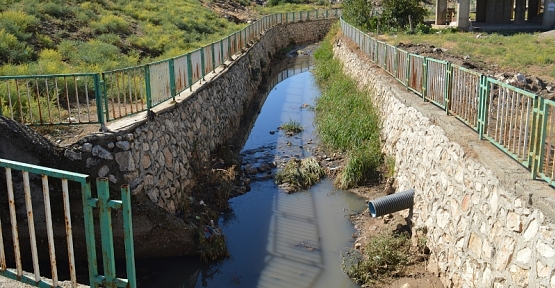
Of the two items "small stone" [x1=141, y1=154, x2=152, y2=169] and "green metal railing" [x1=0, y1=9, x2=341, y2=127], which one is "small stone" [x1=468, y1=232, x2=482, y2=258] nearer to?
"small stone" [x1=141, y1=154, x2=152, y2=169]

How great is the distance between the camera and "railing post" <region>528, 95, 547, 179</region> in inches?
207

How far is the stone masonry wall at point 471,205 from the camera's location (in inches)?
193

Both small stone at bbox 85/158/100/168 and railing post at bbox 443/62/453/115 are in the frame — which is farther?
railing post at bbox 443/62/453/115

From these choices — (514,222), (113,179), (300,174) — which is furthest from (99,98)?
(514,222)

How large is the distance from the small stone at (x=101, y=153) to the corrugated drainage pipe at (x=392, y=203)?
4.28 meters

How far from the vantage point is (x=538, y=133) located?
17.7ft

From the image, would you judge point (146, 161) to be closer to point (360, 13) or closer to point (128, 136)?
point (128, 136)

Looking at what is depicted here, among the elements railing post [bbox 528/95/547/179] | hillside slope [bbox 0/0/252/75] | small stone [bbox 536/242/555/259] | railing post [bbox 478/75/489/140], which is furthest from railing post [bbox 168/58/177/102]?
small stone [bbox 536/242/555/259]

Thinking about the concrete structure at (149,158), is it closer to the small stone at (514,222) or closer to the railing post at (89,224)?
the railing post at (89,224)

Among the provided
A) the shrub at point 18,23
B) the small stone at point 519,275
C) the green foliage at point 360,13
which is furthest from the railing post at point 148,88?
the green foliage at point 360,13

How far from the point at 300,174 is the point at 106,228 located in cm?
845

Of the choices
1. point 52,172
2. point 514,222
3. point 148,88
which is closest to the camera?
point 52,172

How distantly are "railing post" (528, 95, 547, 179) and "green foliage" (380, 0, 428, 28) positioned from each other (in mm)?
27418

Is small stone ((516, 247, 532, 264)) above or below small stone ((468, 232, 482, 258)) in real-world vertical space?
above
